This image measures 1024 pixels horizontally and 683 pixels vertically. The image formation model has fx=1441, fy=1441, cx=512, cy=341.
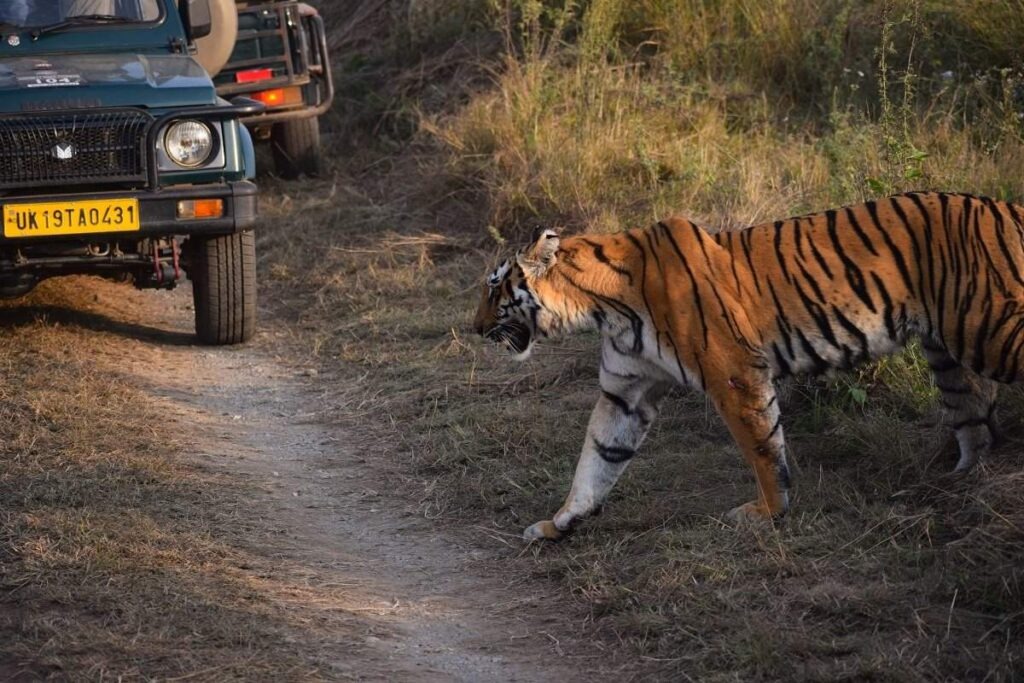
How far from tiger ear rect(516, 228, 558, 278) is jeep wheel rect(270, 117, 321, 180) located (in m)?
6.33

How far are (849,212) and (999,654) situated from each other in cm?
173

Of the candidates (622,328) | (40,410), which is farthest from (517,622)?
(40,410)

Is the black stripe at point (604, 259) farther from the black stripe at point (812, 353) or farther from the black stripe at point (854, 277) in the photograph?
the black stripe at point (854, 277)

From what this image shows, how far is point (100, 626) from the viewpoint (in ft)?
13.4

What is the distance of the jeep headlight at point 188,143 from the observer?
672 cm

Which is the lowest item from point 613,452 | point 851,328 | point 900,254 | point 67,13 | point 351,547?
point 351,547

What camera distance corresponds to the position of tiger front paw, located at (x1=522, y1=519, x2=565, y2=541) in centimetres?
489

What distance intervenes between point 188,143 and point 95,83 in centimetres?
52

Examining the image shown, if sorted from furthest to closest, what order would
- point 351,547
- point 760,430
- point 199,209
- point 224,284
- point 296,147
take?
point 296,147
point 224,284
point 199,209
point 351,547
point 760,430

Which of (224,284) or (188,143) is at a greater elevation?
(188,143)

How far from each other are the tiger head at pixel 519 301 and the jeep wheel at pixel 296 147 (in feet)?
20.4

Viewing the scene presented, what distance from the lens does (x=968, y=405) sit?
16.0 feet

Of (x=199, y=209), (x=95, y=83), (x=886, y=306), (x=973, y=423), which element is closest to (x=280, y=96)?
(x=95, y=83)

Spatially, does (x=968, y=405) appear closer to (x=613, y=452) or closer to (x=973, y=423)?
(x=973, y=423)
